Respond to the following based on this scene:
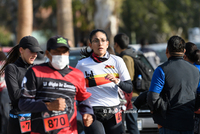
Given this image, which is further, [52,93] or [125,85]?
[125,85]

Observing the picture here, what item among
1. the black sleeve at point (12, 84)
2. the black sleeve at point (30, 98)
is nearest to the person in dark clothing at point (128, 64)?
the black sleeve at point (12, 84)

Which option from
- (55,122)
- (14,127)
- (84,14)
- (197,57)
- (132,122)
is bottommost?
(132,122)

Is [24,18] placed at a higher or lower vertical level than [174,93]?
higher

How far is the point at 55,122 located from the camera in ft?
10.5

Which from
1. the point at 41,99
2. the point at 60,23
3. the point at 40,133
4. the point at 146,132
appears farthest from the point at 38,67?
the point at 60,23

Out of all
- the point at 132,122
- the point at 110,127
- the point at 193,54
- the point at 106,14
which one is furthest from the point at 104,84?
the point at 106,14

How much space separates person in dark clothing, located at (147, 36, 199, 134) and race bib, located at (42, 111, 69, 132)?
1091 mm

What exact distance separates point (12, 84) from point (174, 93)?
185 centimetres

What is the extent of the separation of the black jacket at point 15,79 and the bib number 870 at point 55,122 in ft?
2.43

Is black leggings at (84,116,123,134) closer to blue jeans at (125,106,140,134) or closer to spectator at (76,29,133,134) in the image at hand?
spectator at (76,29,133,134)

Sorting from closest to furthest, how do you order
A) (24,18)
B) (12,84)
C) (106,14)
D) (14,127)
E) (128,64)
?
(12,84)
(14,127)
(128,64)
(24,18)
(106,14)

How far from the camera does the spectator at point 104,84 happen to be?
4.27m

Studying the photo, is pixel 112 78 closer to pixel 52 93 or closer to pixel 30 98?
pixel 52 93

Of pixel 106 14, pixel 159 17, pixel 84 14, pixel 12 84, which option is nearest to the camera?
pixel 12 84
